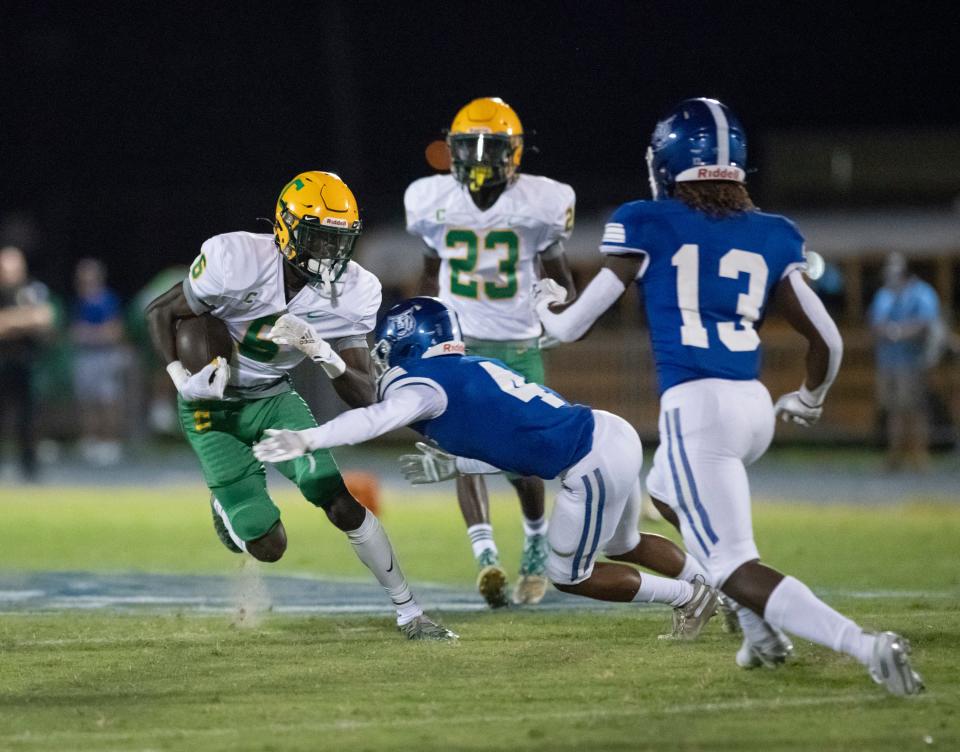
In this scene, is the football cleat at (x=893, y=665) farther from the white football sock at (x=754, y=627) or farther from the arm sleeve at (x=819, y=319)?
the arm sleeve at (x=819, y=319)

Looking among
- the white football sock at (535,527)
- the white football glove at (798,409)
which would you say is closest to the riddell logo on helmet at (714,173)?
the white football glove at (798,409)

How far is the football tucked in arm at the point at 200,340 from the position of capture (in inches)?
246

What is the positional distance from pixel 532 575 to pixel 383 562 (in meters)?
1.10

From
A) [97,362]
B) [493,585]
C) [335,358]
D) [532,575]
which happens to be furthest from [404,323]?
[97,362]

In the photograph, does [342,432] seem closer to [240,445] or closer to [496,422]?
[496,422]

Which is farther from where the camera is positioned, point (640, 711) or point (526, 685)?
point (526, 685)

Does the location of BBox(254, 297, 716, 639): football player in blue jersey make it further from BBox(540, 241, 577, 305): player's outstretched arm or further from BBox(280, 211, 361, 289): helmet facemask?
BBox(540, 241, 577, 305): player's outstretched arm

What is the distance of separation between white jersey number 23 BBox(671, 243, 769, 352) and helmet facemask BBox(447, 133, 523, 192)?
2.59m

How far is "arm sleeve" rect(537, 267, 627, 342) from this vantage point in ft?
16.3

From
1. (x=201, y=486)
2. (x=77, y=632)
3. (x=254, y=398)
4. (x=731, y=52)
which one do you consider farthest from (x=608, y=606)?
(x=731, y=52)

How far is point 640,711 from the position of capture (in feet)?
15.0

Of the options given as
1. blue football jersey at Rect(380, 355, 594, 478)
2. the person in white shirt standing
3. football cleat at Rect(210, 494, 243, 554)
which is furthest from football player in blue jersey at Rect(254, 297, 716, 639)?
the person in white shirt standing

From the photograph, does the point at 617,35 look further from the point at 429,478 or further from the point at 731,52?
the point at 429,478

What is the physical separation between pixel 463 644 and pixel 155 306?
183 centimetres
